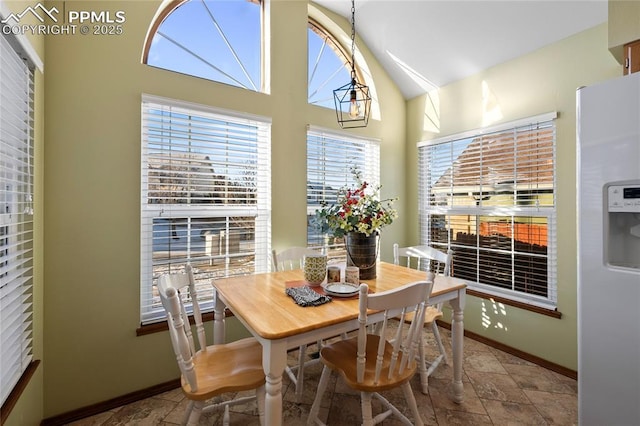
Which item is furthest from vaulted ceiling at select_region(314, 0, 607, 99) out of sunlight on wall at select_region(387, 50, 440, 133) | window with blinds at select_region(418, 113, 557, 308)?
window with blinds at select_region(418, 113, 557, 308)

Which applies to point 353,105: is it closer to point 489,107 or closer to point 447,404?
point 489,107

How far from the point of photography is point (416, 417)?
148 centimetres

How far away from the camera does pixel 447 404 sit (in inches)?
74.5

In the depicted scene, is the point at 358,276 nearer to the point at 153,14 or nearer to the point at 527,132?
the point at 527,132

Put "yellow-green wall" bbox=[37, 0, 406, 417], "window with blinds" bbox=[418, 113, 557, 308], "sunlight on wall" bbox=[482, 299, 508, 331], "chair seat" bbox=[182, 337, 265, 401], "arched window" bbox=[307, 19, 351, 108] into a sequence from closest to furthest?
1. "chair seat" bbox=[182, 337, 265, 401]
2. "yellow-green wall" bbox=[37, 0, 406, 417]
3. "window with blinds" bbox=[418, 113, 557, 308]
4. "sunlight on wall" bbox=[482, 299, 508, 331]
5. "arched window" bbox=[307, 19, 351, 108]

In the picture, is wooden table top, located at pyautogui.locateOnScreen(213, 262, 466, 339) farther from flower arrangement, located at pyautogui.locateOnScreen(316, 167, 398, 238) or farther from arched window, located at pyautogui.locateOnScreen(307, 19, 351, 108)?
arched window, located at pyautogui.locateOnScreen(307, 19, 351, 108)

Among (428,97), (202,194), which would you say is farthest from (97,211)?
(428,97)

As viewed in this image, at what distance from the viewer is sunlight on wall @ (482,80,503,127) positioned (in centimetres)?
262

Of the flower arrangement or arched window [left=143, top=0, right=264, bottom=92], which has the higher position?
arched window [left=143, top=0, right=264, bottom=92]

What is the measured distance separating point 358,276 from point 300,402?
0.92 meters

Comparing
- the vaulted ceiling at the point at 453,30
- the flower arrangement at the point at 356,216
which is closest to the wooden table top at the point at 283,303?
the flower arrangement at the point at 356,216

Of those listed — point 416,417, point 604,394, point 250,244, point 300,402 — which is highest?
point 250,244

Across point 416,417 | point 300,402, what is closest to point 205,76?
point 300,402

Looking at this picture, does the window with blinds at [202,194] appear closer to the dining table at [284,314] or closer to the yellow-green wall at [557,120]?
the dining table at [284,314]
